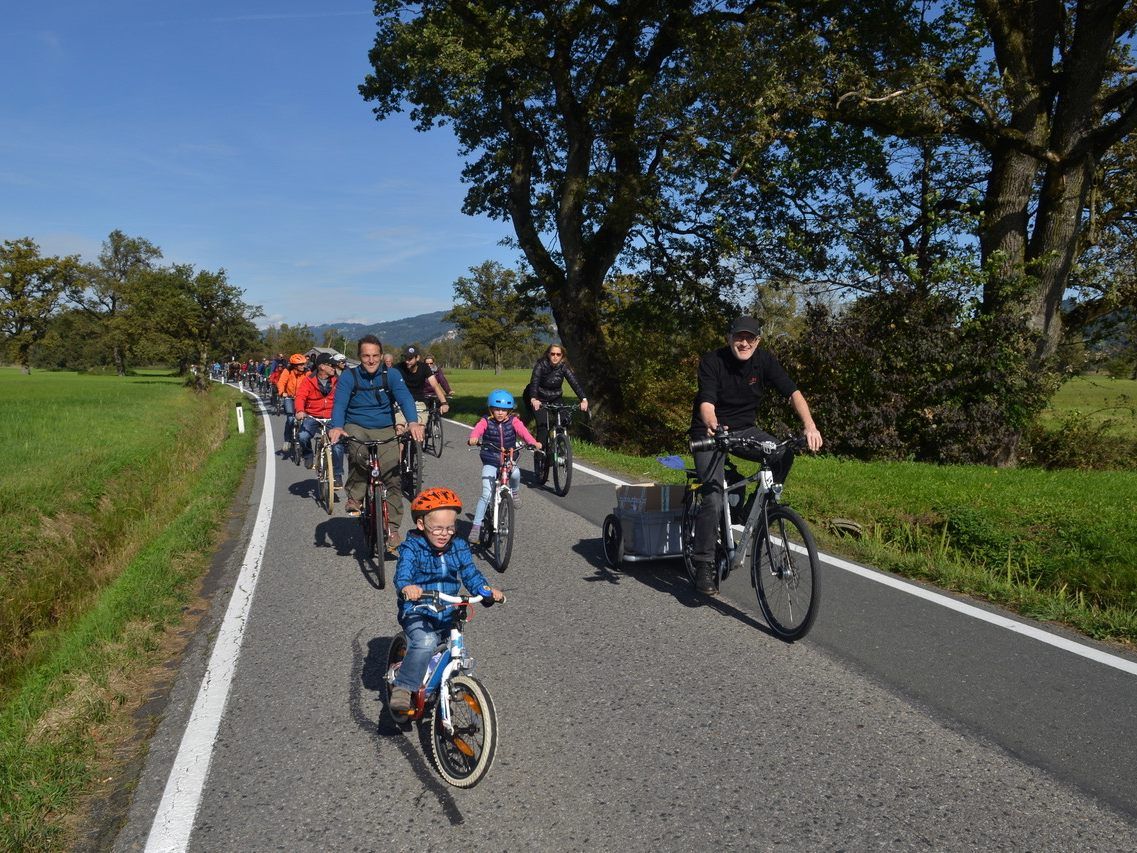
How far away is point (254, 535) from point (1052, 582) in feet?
26.7

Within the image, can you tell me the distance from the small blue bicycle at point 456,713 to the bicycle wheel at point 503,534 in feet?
10.2

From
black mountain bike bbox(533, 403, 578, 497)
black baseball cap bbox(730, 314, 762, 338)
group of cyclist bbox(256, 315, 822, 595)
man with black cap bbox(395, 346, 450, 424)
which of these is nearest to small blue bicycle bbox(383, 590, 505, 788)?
group of cyclist bbox(256, 315, 822, 595)

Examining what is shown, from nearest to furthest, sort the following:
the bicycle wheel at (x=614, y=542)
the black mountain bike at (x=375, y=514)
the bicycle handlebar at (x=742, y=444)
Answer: the bicycle handlebar at (x=742, y=444)
the bicycle wheel at (x=614, y=542)
the black mountain bike at (x=375, y=514)

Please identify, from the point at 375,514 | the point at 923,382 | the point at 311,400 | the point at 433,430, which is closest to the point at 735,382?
the point at 375,514

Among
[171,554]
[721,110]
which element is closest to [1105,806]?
[171,554]

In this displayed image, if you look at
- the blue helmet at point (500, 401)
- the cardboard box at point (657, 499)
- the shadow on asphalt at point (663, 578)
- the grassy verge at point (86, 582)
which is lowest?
the grassy verge at point (86, 582)

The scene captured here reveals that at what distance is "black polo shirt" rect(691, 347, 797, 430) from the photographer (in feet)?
19.5

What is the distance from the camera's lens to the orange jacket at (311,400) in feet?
39.7

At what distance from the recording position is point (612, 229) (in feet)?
61.4

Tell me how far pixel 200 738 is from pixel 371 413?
4.28m

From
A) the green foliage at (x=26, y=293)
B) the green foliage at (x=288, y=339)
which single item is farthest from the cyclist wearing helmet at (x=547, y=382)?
the green foliage at (x=288, y=339)

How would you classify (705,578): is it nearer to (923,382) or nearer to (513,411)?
(513,411)

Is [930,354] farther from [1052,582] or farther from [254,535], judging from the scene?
[254,535]

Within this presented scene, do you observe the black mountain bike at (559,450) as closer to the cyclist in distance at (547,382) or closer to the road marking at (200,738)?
the cyclist in distance at (547,382)
